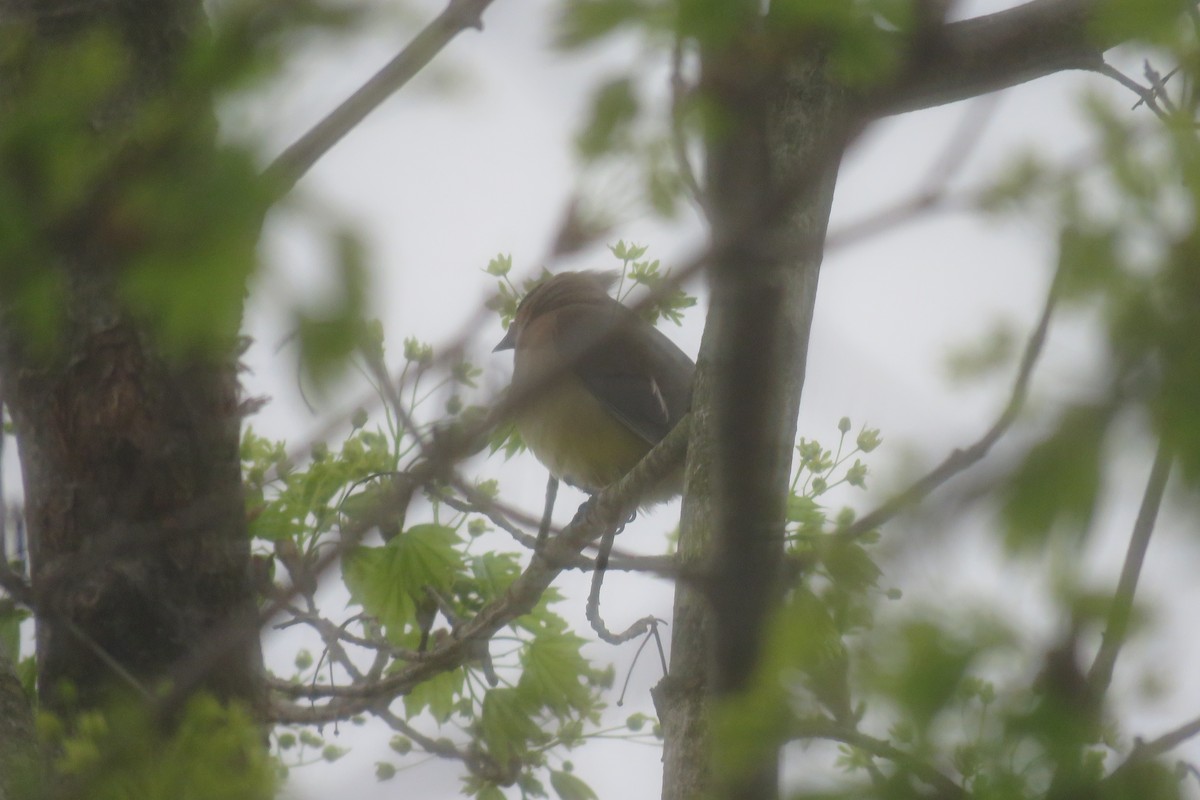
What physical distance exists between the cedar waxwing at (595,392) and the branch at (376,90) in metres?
3.56

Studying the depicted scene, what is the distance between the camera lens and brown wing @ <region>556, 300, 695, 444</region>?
5.54 metres

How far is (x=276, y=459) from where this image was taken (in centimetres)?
335

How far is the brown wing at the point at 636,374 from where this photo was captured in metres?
5.54

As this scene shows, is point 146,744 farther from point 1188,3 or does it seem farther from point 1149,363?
point 1188,3

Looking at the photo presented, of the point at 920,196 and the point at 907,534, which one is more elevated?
the point at 920,196

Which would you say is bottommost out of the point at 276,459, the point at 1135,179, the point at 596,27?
the point at 1135,179

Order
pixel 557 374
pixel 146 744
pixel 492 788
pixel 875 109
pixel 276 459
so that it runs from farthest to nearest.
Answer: pixel 492 788 → pixel 276 459 → pixel 146 744 → pixel 875 109 → pixel 557 374

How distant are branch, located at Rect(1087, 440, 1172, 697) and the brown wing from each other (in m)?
4.06

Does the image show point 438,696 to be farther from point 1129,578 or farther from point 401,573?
point 1129,578

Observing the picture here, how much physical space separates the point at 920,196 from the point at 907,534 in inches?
12.5

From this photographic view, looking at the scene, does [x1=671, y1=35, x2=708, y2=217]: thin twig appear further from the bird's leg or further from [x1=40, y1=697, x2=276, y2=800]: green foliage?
[x1=40, y1=697, x2=276, y2=800]: green foliage

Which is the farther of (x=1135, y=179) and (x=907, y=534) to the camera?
(x=1135, y=179)

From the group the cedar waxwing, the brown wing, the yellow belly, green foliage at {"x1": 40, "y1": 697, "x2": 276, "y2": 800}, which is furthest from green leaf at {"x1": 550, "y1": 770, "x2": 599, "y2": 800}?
the brown wing

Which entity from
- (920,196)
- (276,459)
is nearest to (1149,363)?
(920,196)
